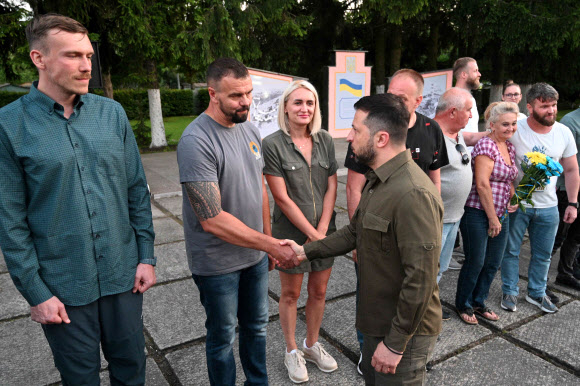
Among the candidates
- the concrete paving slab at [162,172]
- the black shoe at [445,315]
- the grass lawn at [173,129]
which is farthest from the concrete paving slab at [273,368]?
the grass lawn at [173,129]

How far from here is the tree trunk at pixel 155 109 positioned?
43.6ft

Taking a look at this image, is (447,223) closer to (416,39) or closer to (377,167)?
(377,167)

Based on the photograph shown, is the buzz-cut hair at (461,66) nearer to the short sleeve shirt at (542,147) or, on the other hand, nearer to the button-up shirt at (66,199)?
the short sleeve shirt at (542,147)

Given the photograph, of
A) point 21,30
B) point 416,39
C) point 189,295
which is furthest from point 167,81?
point 189,295

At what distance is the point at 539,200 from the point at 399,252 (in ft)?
8.65

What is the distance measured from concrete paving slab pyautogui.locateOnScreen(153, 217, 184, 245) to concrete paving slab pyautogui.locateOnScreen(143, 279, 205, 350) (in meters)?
1.47

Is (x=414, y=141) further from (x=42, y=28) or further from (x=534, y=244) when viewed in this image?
(x=42, y=28)

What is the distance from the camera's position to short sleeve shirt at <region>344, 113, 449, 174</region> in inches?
111

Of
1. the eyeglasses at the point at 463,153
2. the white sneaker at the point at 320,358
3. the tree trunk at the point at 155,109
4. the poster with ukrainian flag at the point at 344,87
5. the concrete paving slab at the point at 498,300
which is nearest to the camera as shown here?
the white sneaker at the point at 320,358

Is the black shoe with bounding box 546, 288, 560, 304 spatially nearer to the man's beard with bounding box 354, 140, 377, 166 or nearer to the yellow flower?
the yellow flower

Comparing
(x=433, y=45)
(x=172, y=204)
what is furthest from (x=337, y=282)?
(x=433, y=45)

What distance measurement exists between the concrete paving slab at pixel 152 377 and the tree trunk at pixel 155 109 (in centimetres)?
1168

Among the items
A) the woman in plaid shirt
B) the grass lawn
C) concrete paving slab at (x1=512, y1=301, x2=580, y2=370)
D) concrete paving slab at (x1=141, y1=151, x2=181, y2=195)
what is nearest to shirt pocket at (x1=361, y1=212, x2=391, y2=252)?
the woman in plaid shirt

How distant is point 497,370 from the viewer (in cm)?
297
